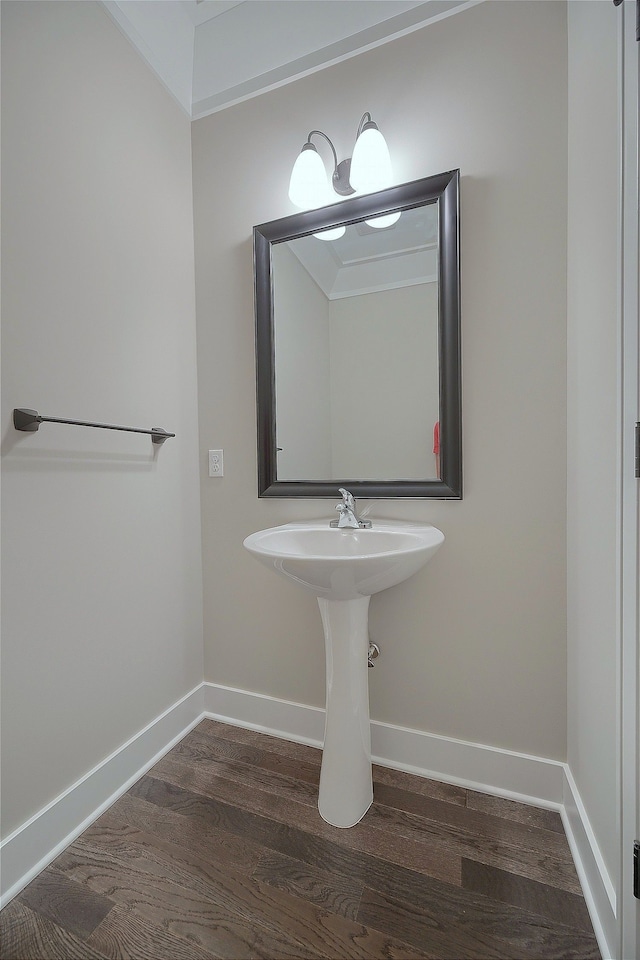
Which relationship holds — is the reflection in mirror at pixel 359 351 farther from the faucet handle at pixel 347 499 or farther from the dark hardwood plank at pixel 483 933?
the dark hardwood plank at pixel 483 933

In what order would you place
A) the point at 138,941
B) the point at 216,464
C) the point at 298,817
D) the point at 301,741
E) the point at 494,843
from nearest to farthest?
the point at 138,941 < the point at 494,843 < the point at 298,817 < the point at 301,741 < the point at 216,464

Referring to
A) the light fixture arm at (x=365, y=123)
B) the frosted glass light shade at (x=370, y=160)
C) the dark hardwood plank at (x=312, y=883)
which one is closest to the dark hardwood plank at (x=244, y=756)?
the dark hardwood plank at (x=312, y=883)

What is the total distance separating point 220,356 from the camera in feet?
5.66

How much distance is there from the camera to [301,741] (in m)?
1.61

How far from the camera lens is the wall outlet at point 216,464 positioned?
68.2 inches

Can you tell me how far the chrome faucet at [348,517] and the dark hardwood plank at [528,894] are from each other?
89cm

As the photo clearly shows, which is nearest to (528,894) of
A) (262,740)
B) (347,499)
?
(262,740)

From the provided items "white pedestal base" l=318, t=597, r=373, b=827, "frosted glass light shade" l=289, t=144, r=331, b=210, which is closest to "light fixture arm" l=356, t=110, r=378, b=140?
"frosted glass light shade" l=289, t=144, r=331, b=210

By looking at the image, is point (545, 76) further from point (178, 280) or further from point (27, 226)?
point (27, 226)

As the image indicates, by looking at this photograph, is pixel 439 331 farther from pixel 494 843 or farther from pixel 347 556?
pixel 494 843

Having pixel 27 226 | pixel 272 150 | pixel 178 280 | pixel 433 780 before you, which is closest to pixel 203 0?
pixel 272 150

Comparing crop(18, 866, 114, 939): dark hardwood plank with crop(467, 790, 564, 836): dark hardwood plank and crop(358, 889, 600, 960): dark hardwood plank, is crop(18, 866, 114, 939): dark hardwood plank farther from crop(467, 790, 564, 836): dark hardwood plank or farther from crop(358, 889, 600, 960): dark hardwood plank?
crop(467, 790, 564, 836): dark hardwood plank

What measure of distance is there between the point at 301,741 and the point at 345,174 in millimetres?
1956

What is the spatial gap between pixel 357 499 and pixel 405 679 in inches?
24.1
